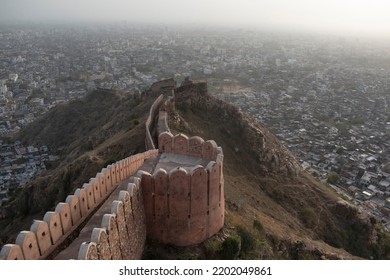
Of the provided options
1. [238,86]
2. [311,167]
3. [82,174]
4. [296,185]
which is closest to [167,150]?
[82,174]

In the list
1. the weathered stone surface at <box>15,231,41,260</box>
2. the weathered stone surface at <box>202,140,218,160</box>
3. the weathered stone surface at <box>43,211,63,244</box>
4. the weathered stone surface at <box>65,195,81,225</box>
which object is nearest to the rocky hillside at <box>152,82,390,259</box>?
the weathered stone surface at <box>202,140,218,160</box>

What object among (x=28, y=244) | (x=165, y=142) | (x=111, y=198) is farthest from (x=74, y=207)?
(x=165, y=142)

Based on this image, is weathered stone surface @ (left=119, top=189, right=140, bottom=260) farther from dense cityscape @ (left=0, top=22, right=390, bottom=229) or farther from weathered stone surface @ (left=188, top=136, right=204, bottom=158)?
dense cityscape @ (left=0, top=22, right=390, bottom=229)

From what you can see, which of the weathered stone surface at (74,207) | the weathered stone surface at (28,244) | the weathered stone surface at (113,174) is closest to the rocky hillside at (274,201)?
the weathered stone surface at (113,174)

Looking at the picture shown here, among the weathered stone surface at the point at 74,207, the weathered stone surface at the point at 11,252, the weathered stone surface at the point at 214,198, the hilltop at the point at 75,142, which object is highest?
the weathered stone surface at the point at 11,252

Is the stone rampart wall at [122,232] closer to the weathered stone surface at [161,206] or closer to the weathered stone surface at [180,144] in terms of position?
the weathered stone surface at [161,206]

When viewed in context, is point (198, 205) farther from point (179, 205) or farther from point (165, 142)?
point (165, 142)

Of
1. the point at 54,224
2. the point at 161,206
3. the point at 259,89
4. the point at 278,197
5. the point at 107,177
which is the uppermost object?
the point at 54,224
